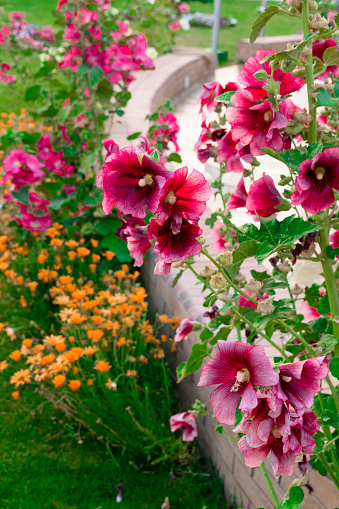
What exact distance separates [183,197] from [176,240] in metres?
0.07

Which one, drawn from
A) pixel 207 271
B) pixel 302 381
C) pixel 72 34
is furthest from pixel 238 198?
pixel 72 34

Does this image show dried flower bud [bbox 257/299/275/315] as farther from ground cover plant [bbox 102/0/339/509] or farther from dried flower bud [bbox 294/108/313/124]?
dried flower bud [bbox 294/108/313/124]

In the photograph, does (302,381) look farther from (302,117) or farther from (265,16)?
(265,16)

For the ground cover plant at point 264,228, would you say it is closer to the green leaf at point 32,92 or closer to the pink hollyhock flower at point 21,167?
the pink hollyhock flower at point 21,167

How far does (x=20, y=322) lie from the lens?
2627 millimetres

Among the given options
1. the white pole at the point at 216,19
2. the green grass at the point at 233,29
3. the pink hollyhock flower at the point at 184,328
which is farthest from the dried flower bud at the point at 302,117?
the green grass at the point at 233,29

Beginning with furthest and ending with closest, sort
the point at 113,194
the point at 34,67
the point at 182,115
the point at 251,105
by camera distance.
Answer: the point at 34,67
the point at 182,115
the point at 251,105
the point at 113,194

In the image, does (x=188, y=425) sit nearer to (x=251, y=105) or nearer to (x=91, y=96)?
(x=251, y=105)

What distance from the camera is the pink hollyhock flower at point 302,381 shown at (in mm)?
847

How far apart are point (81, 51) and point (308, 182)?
2.04 meters

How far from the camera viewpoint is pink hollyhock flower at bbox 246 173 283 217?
107 cm

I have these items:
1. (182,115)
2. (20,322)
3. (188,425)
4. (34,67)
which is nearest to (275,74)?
(188,425)

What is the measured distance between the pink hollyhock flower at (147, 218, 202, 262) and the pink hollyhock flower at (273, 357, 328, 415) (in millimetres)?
247

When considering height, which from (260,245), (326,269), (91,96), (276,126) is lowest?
(91,96)
